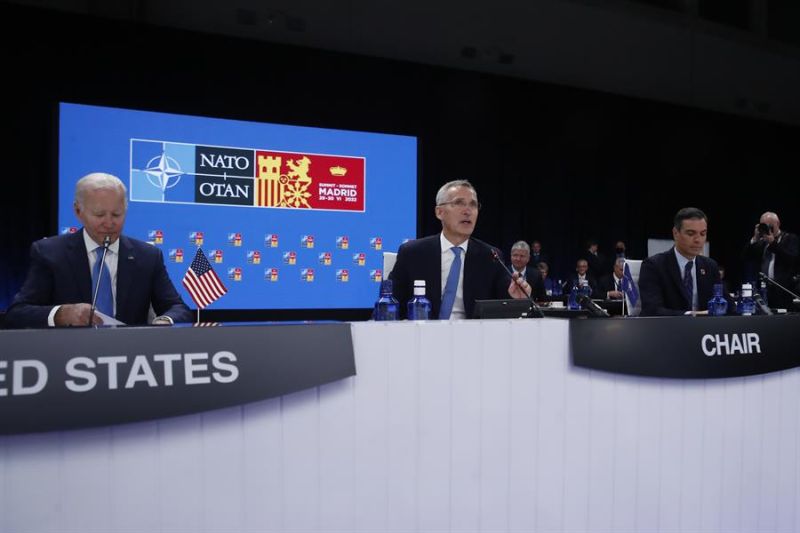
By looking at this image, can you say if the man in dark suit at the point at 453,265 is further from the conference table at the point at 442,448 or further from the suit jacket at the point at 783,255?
the suit jacket at the point at 783,255

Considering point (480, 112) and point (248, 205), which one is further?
point (480, 112)

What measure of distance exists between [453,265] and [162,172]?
12.2 ft

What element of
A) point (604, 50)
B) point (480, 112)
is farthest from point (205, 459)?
point (604, 50)

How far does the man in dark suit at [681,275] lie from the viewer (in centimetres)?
289

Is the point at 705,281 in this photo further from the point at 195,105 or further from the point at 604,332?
the point at 195,105

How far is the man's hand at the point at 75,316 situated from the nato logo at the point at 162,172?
13.5 feet

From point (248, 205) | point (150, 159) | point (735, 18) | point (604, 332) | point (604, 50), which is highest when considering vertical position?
point (735, 18)

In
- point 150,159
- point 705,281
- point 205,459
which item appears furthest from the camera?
point 150,159

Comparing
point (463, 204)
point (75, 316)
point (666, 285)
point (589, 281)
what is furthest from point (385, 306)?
point (589, 281)

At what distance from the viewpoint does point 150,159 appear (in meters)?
5.40

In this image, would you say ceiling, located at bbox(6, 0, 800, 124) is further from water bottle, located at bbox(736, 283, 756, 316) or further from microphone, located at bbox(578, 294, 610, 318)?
microphone, located at bbox(578, 294, 610, 318)

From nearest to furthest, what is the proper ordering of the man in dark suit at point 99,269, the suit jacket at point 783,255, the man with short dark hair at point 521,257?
Answer: the man in dark suit at point 99,269 < the suit jacket at point 783,255 < the man with short dark hair at point 521,257

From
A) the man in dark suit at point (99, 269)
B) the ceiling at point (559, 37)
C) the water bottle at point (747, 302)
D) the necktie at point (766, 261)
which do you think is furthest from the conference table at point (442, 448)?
the ceiling at point (559, 37)

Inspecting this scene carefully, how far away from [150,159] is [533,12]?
4904 mm
